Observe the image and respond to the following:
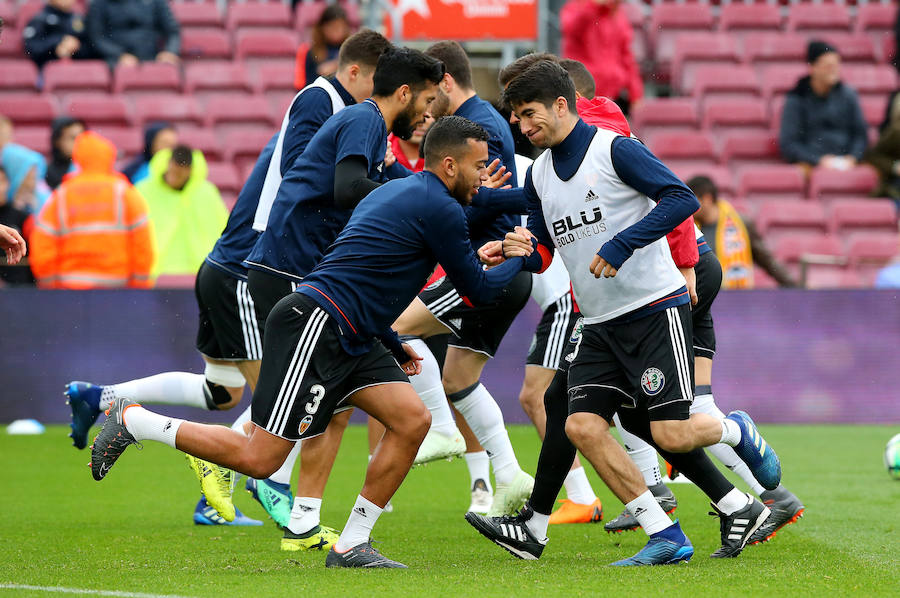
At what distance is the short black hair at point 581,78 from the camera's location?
6.38 m

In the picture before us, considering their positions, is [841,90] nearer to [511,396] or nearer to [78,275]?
[511,396]

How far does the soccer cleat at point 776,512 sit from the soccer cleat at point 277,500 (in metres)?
2.22

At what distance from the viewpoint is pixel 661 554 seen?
5.18 metres

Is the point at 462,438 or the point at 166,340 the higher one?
the point at 462,438

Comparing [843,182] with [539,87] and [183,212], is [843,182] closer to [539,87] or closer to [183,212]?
[183,212]

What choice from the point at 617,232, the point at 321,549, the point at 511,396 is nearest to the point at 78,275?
the point at 511,396

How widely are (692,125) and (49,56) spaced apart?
7.81 meters

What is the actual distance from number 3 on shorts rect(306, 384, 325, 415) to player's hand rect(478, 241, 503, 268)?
88cm

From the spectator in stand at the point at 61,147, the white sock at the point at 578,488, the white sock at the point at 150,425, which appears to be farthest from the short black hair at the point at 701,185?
the white sock at the point at 150,425

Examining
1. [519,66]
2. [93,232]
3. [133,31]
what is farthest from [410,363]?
[133,31]

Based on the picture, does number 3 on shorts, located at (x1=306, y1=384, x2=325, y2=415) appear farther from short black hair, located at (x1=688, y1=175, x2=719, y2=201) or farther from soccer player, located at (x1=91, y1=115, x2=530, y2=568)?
short black hair, located at (x1=688, y1=175, x2=719, y2=201)

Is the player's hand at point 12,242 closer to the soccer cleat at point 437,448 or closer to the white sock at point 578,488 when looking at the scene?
the soccer cleat at point 437,448

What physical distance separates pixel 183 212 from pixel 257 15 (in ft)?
17.7

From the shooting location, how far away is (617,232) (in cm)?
525
